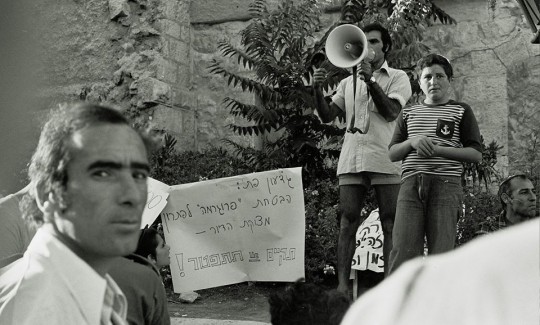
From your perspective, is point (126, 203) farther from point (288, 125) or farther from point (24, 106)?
point (288, 125)

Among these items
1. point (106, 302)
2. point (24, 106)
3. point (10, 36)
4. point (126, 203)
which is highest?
point (10, 36)

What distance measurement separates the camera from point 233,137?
34.4 feet

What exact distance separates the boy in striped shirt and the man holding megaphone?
613mm

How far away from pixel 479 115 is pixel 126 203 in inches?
324

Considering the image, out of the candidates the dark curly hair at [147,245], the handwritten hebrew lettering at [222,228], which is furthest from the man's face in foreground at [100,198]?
the handwritten hebrew lettering at [222,228]

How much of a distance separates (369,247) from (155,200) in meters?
1.83

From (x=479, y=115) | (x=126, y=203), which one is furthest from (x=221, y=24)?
(x=126, y=203)

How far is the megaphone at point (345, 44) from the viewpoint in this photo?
626 cm

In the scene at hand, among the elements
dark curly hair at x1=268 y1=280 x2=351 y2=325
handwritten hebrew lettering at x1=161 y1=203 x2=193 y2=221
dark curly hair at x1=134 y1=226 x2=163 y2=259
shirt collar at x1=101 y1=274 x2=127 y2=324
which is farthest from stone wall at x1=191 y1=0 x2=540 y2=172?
shirt collar at x1=101 y1=274 x2=127 y2=324

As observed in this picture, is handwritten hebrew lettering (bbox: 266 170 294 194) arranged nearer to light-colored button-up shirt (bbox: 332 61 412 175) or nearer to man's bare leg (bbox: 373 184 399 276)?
light-colored button-up shirt (bbox: 332 61 412 175)

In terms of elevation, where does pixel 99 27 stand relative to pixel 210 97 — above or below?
above

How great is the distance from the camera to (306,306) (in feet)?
9.02

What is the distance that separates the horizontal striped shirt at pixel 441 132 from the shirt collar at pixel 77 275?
3617 mm

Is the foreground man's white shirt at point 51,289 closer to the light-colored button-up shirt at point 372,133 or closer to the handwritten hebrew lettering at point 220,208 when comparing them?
the light-colored button-up shirt at point 372,133
